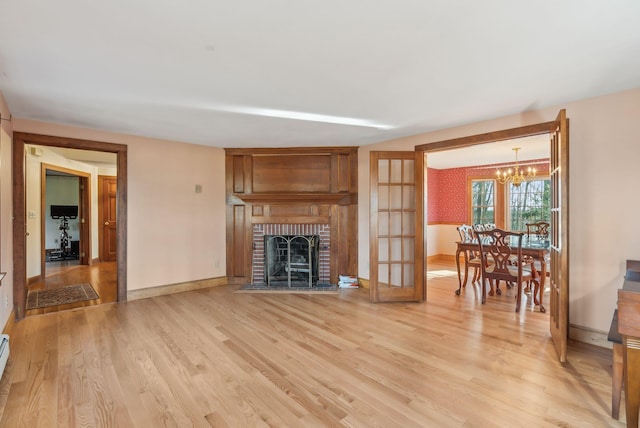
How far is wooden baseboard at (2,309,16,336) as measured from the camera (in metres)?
2.82

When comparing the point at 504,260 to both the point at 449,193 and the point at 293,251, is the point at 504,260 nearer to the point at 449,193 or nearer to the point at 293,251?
the point at 293,251

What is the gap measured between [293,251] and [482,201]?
15.8 ft

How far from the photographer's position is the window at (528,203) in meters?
6.15

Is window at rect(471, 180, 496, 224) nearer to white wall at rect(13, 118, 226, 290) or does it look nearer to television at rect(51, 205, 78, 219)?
white wall at rect(13, 118, 226, 290)

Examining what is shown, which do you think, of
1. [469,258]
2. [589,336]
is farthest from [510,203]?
[589,336]

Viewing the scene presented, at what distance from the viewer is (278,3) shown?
Result: 4.73 feet

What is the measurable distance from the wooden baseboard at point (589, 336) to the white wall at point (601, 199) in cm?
4

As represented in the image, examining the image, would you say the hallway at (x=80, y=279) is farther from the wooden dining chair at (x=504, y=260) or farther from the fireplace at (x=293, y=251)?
the wooden dining chair at (x=504, y=260)

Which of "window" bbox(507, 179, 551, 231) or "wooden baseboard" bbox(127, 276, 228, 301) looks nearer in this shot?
"wooden baseboard" bbox(127, 276, 228, 301)

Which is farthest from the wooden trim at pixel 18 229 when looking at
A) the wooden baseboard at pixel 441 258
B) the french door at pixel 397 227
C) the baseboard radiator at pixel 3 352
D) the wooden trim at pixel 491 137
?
the wooden baseboard at pixel 441 258

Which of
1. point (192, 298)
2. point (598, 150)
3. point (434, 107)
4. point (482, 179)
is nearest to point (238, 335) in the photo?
point (192, 298)

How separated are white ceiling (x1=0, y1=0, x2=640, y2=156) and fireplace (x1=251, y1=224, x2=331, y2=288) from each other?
1990mm

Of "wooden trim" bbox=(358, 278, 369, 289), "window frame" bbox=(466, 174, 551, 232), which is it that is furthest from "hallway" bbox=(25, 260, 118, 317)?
"window frame" bbox=(466, 174, 551, 232)

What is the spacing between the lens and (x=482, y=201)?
6.85 metres
